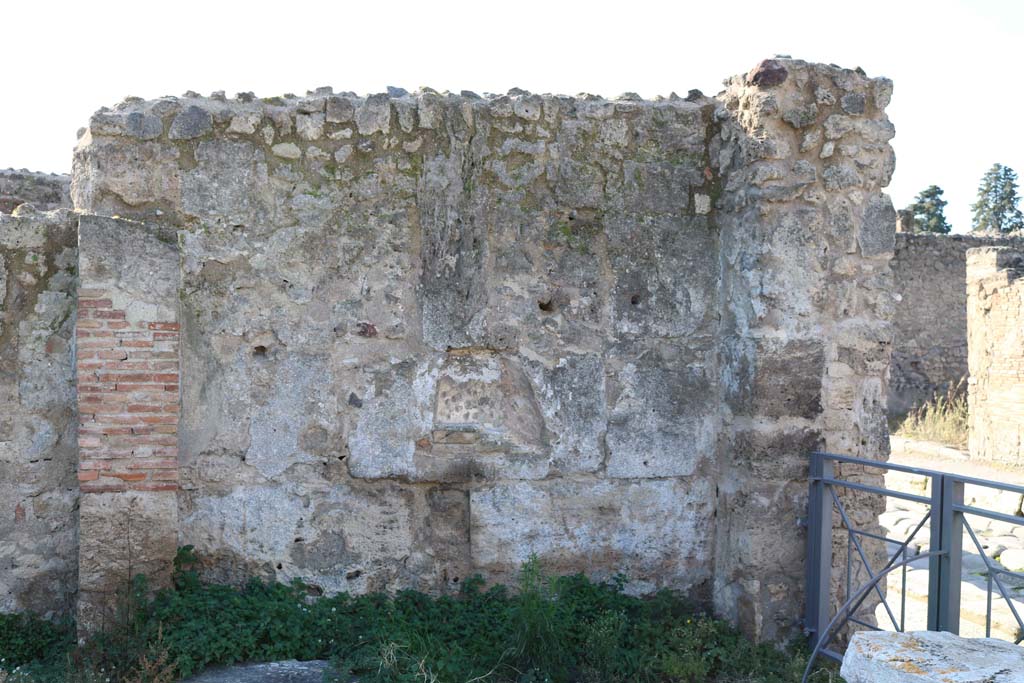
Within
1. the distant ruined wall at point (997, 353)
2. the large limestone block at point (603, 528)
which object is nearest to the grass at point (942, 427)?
the distant ruined wall at point (997, 353)

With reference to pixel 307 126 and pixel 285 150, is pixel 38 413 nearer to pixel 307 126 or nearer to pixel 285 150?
pixel 285 150

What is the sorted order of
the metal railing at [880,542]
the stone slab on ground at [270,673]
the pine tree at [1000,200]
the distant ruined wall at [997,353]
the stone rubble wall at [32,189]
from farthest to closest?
the pine tree at [1000,200] < the distant ruined wall at [997,353] < the stone rubble wall at [32,189] < the stone slab on ground at [270,673] < the metal railing at [880,542]

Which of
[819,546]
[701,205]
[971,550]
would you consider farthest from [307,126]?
[971,550]

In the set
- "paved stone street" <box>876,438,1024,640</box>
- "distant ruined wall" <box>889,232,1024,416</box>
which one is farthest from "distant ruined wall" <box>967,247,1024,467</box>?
"distant ruined wall" <box>889,232,1024,416</box>

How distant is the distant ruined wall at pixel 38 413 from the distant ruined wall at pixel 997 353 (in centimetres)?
870

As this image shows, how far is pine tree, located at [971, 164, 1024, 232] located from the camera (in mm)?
26453

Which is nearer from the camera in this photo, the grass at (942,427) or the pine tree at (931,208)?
the grass at (942,427)

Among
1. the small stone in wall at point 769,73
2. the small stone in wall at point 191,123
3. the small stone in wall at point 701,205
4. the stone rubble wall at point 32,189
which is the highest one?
the small stone in wall at point 769,73

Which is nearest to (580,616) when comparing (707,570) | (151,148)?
(707,570)

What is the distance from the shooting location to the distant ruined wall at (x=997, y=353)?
9.14 m

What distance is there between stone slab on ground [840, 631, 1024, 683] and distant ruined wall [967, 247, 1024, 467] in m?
7.41

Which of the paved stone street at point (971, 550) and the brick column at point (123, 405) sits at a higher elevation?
the brick column at point (123, 405)

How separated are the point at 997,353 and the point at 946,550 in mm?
6769

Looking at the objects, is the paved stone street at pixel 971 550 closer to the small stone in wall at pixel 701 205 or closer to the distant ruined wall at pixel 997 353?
the distant ruined wall at pixel 997 353
